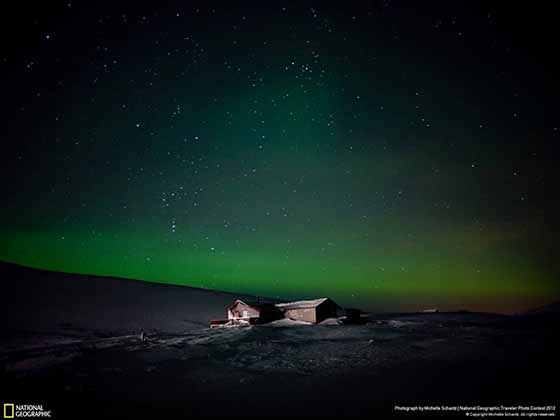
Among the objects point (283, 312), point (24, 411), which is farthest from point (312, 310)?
point (24, 411)

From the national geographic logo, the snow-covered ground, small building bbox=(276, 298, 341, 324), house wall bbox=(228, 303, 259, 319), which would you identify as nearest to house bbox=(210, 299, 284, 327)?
house wall bbox=(228, 303, 259, 319)

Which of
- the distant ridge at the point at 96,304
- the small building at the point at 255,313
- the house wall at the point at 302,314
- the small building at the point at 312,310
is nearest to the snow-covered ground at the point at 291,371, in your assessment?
the small building at the point at 312,310

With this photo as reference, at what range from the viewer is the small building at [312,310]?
119ft

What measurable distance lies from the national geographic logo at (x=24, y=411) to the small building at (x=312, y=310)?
89.8ft

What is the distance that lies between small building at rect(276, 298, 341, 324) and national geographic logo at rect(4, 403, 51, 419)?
27364 mm

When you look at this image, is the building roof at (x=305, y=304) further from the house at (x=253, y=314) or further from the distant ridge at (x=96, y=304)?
the distant ridge at (x=96, y=304)

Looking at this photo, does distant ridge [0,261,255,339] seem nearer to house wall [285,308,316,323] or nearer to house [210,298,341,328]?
house [210,298,341,328]

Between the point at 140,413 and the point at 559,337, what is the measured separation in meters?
22.4

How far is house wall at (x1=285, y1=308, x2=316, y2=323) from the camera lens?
36406 millimetres

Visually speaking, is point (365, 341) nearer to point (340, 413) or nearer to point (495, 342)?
point (495, 342)

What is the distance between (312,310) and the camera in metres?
36.7

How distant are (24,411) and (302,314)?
28.8 metres

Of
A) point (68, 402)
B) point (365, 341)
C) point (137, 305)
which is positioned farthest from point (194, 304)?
point (68, 402)

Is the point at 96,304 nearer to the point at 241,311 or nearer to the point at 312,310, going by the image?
the point at 241,311
